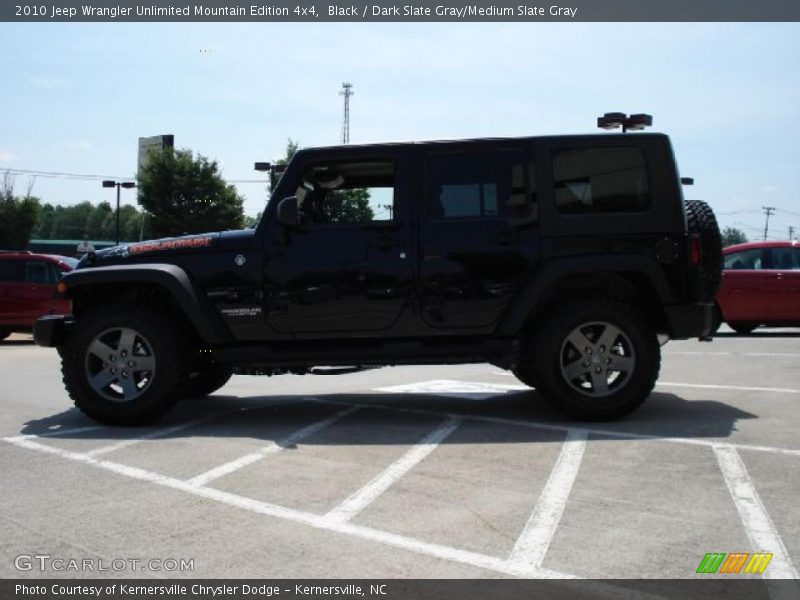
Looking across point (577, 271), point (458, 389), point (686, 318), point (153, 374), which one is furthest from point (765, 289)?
point (153, 374)

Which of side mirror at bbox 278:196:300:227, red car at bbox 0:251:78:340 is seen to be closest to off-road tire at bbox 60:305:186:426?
side mirror at bbox 278:196:300:227

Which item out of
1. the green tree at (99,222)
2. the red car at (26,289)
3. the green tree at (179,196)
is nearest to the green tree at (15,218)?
the green tree at (179,196)

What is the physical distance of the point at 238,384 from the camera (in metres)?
8.98

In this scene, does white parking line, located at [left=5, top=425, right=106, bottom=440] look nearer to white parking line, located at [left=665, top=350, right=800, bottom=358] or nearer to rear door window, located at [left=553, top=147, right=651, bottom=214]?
rear door window, located at [left=553, top=147, right=651, bottom=214]

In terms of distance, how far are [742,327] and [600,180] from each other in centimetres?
980

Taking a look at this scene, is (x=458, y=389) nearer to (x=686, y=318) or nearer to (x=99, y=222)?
(x=686, y=318)

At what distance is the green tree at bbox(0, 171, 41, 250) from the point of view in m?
51.1

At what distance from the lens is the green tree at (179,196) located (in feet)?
172

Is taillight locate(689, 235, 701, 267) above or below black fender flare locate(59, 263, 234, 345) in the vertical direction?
above

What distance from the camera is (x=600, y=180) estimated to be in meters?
6.04

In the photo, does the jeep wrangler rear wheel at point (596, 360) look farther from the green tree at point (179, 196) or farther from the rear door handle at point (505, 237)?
the green tree at point (179, 196)

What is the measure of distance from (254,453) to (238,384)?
12.8ft

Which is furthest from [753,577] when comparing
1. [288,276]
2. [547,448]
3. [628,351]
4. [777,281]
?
[777,281]

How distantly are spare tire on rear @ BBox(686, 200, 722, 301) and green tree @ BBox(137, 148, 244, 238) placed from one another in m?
47.7
